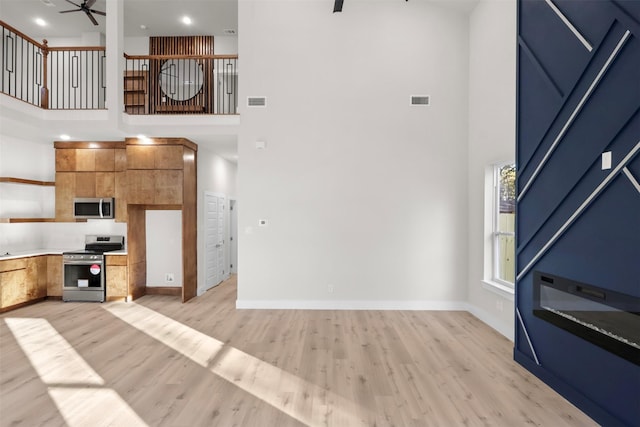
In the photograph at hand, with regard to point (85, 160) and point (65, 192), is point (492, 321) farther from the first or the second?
point (65, 192)

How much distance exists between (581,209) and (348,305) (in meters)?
3.53

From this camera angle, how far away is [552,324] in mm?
2918

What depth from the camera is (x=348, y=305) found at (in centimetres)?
539

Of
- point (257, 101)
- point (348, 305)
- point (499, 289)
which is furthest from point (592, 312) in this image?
point (257, 101)

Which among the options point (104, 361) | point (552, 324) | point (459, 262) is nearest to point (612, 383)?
point (552, 324)

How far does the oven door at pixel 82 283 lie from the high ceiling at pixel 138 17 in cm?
481

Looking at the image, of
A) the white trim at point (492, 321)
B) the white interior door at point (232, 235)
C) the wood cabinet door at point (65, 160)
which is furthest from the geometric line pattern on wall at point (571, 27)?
the wood cabinet door at point (65, 160)

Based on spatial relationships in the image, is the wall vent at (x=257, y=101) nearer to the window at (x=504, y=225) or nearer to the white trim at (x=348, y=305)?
the white trim at (x=348, y=305)

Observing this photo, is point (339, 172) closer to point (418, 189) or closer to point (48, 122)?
point (418, 189)

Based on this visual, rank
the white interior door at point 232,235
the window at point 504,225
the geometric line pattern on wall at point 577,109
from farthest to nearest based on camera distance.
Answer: the white interior door at point 232,235, the window at point 504,225, the geometric line pattern on wall at point 577,109

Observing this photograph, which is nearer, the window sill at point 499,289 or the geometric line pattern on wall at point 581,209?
the geometric line pattern on wall at point 581,209

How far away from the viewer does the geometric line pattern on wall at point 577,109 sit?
2.31 metres

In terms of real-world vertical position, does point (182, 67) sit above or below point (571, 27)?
above

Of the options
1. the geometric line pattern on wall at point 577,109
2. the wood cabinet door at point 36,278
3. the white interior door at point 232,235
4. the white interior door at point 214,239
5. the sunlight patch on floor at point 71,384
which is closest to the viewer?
the geometric line pattern on wall at point 577,109
